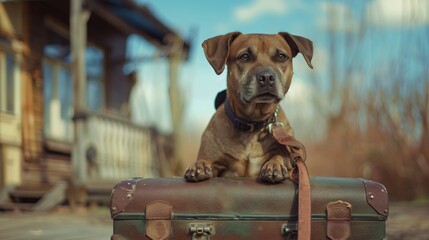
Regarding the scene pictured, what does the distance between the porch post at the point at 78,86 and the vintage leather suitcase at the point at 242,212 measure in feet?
18.5

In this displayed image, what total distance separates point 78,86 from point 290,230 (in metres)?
6.23

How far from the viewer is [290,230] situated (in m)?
2.61

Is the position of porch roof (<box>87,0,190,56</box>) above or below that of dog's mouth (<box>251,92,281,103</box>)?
above

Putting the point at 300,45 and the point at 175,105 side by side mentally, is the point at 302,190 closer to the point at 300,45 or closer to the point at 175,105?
the point at 300,45

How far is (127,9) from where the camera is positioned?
1029 centimetres

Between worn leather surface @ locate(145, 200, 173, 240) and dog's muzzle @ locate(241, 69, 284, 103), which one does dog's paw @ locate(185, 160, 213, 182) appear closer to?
worn leather surface @ locate(145, 200, 173, 240)

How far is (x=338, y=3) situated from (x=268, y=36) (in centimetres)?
785

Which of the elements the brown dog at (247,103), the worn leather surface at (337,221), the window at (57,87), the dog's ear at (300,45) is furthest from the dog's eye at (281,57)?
the window at (57,87)

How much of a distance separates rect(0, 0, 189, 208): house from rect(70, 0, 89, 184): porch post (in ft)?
0.05

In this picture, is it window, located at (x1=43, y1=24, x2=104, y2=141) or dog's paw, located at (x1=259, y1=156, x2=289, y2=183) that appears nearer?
dog's paw, located at (x1=259, y1=156, x2=289, y2=183)

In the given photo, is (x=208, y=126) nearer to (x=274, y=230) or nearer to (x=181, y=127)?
(x=274, y=230)

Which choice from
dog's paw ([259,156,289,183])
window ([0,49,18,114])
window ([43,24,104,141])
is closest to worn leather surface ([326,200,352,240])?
dog's paw ([259,156,289,183])

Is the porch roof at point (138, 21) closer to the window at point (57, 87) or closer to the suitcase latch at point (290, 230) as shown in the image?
the window at point (57, 87)

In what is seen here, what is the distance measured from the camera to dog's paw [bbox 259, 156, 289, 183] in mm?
2713
